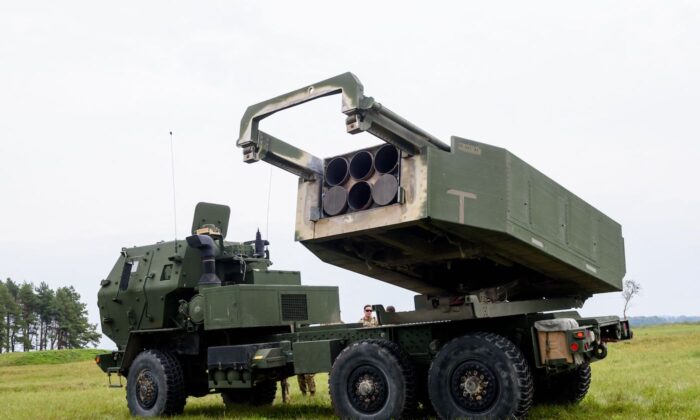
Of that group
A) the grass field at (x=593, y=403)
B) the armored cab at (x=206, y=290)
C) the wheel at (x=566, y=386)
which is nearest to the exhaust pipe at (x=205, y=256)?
the armored cab at (x=206, y=290)

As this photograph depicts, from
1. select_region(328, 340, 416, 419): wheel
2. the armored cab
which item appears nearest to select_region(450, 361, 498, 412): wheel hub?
select_region(328, 340, 416, 419): wheel

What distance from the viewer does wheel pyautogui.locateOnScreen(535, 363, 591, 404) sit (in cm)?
916

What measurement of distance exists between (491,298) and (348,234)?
1.92 meters

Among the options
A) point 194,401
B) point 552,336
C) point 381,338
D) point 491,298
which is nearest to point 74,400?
point 194,401

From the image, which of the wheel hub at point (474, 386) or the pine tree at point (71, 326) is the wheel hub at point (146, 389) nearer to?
the wheel hub at point (474, 386)

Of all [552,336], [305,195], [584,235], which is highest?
[305,195]

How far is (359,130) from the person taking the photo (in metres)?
6.82

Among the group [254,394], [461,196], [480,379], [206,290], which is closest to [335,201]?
[461,196]

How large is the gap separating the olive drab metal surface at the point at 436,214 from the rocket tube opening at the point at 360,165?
1cm

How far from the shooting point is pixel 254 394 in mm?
11625

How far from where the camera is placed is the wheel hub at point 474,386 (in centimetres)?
731

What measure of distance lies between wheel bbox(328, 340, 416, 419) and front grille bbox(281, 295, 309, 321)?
244cm

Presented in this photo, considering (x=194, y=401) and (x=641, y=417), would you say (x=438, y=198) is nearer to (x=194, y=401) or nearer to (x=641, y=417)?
(x=641, y=417)

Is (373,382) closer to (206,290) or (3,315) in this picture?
(206,290)
